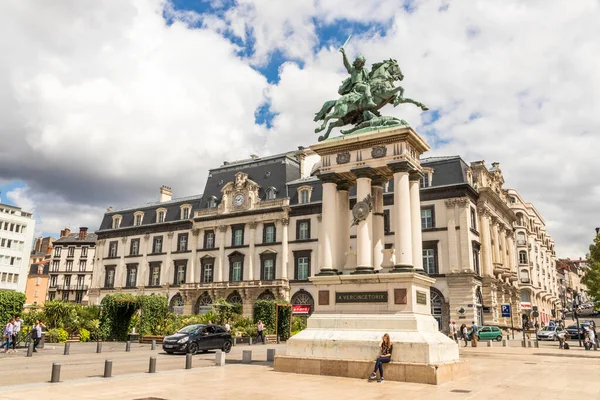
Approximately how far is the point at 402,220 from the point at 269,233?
3926 centimetres

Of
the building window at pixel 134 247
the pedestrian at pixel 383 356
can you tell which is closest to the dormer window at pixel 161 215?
the building window at pixel 134 247

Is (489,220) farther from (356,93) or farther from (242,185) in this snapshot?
(356,93)

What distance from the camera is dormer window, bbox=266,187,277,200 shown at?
182 ft

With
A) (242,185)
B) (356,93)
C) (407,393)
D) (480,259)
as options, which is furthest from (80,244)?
(407,393)

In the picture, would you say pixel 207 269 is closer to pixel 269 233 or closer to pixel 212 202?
pixel 212 202

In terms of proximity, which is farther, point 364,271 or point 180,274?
point 180,274

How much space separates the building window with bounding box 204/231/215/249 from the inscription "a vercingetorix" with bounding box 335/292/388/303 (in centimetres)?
4350

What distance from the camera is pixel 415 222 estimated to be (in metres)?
17.0

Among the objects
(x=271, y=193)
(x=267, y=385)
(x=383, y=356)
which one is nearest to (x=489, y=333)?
(x=271, y=193)

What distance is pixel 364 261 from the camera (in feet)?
53.3

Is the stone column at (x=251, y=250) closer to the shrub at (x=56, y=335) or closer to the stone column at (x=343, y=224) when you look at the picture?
the shrub at (x=56, y=335)

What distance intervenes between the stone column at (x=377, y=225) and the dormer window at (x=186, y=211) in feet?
152

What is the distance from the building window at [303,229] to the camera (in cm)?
5253

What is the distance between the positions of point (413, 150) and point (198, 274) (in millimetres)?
44983
